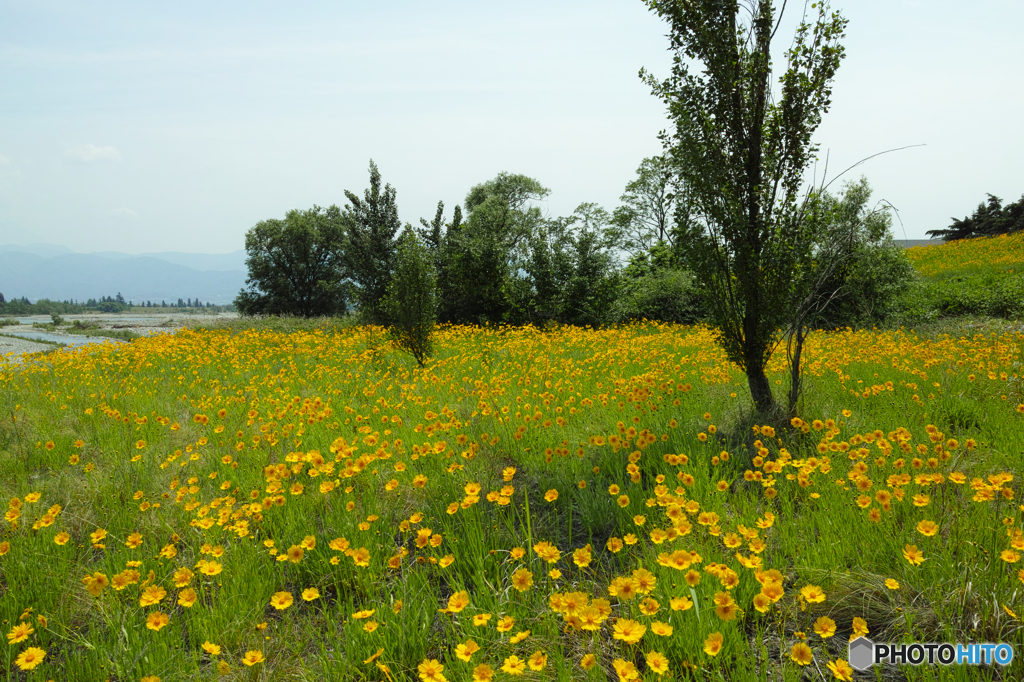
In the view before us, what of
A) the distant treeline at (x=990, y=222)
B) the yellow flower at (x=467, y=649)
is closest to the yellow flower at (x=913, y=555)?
the yellow flower at (x=467, y=649)

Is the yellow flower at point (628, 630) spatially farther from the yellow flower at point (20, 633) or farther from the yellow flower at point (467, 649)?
the yellow flower at point (20, 633)

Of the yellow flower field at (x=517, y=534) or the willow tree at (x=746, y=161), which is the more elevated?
the willow tree at (x=746, y=161)

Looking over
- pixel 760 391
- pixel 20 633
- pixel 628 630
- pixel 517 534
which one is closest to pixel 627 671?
pixel 628 630

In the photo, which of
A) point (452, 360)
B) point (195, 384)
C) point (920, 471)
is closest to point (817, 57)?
point (920, 471)

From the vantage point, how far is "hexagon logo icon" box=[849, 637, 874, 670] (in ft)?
6.79

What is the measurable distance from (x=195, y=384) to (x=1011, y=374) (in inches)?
463

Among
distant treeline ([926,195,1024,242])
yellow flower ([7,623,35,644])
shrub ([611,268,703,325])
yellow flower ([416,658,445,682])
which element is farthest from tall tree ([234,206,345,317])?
distant treeline ([926,195,1024,242])

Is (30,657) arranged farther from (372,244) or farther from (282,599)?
(372,244)

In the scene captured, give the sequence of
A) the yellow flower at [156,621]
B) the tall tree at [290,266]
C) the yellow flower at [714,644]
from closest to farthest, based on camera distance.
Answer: the yellow flower at [714,644], the yellow flower at [156,621], the tall tree at [290,266]

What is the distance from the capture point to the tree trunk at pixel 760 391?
5.33 m

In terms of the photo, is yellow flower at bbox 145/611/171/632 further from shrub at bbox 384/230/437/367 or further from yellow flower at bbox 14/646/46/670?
shrub at bbox 384/230/437/367

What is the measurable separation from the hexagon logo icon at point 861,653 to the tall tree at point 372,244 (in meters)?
17.1

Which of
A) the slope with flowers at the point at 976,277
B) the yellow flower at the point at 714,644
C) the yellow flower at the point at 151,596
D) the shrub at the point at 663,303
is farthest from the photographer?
the shrub at the point at 663,303

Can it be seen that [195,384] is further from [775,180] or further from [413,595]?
[775,180]
